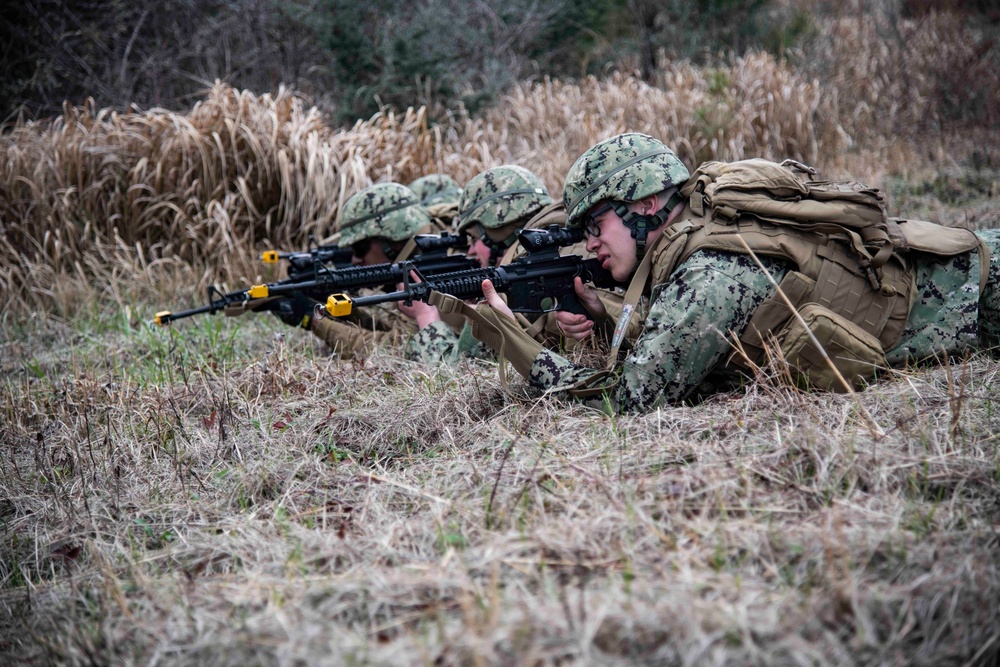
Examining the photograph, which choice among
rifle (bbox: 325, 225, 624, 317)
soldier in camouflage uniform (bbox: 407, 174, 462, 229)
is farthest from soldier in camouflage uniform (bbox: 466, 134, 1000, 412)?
soldier in camouflage uniform (bbox: 407, 174, 462, 229)

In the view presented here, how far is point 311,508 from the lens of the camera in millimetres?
2719

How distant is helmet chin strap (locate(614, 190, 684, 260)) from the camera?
3.34 meters

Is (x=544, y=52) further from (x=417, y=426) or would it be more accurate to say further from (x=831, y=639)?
(x=831, y=639)

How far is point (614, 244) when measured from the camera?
3432mm

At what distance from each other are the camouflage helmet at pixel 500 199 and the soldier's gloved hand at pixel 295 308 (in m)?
1.07

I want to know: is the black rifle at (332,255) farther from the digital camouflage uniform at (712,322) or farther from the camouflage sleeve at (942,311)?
the camouflage sleeve at (942,311)

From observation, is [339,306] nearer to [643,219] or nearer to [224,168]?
[643,219]

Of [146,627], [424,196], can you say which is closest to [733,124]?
[424,196]

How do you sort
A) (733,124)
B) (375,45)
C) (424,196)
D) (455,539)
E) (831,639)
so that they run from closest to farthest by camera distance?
(831,639)
(455,539)
(424,196)
(733,124)
(375,45)

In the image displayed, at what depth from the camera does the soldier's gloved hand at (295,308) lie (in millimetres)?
4965

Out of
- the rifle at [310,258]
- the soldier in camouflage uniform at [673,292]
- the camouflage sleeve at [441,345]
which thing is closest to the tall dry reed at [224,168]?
the rifle at [310,258]

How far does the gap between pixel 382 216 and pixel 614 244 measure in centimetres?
236

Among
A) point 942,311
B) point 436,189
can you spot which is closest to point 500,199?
point 436,189

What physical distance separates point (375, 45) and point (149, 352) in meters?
6.20
